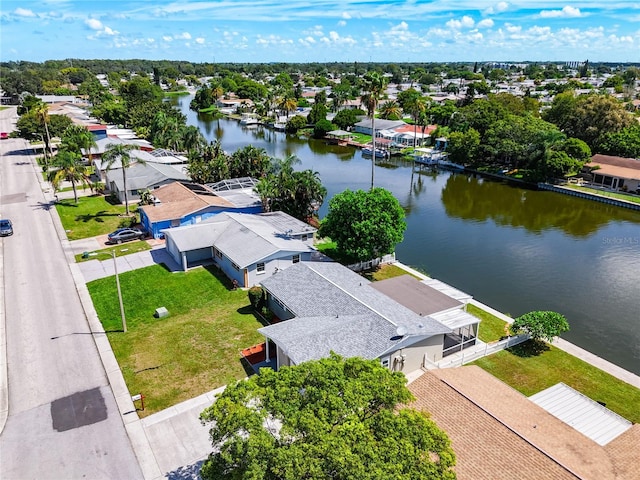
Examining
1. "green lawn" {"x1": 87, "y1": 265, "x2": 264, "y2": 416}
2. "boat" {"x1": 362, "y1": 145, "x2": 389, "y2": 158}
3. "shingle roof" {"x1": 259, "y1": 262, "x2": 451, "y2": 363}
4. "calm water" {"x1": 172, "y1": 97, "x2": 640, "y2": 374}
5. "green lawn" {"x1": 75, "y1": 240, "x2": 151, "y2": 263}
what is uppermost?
"shingle roof" {"x1": 259, "y1": 262, "x2": 451, "y2": 363}

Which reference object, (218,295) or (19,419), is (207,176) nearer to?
(218,295)

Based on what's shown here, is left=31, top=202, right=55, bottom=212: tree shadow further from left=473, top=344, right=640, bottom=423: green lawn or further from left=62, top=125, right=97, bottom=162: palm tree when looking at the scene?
left=473, top=344, right=640, bottom=423: green lawn

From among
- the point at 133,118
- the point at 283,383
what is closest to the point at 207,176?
the point at 283,383

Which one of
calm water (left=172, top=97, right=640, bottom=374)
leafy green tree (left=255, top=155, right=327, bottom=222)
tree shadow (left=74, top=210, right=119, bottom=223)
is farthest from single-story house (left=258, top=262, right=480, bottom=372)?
tree shadow (left=74, top=210, right=119, bottom=223)

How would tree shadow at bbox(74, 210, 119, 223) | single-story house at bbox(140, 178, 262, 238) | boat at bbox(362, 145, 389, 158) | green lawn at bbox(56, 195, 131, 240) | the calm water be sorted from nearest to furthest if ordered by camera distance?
the calm water
single-story house at bbox(140, 178, 262, 238)
green lawn at bbox(56, 195, 131, 240)
tree shadow at bbox(74, 210, 119, 223)
boat at bbox(362, 145, 389, 158)

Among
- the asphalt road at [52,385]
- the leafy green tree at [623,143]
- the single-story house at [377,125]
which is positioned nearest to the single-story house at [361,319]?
the asphalt road at [52,385]

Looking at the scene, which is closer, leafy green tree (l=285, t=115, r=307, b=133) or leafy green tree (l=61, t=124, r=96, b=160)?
leafy green tree (l=61, t=124, r=96, b=160)
